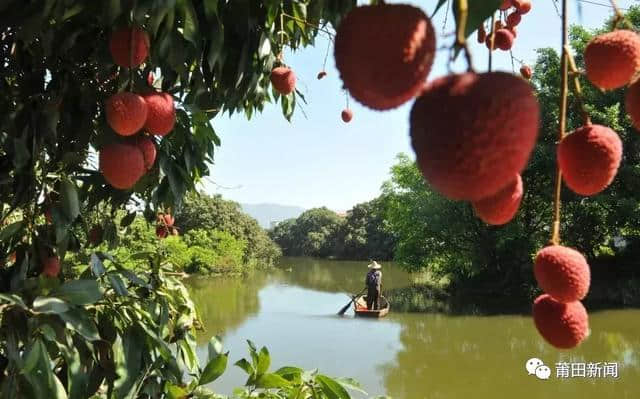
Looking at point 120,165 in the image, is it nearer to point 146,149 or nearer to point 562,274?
point 146,149

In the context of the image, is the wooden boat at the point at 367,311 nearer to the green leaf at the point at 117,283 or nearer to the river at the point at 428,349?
the river at the point at 428,349

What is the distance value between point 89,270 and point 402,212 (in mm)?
10692

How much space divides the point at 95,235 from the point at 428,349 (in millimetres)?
6335

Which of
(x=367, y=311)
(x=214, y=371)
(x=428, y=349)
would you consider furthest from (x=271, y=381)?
(x=367, y=311)

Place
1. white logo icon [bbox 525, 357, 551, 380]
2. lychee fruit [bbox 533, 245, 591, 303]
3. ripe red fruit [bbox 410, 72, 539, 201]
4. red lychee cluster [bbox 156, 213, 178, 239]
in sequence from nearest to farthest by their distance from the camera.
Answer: ripe red fruit [bbox 410, 72, 539, 201]
lychee fruit [bbox 533, 245, 591, 303]
red lychee cluster [bbox 156, 213, 178, 239]
white logo icon [bbox 525, 357, 551, 380]

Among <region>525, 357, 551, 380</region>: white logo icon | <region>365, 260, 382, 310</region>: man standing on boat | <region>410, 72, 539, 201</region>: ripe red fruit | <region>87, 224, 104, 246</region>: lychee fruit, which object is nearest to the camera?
<region>410, 72, 539, 201</region>: ripe red fruit

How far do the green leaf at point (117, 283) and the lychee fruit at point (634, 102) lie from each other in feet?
3.07

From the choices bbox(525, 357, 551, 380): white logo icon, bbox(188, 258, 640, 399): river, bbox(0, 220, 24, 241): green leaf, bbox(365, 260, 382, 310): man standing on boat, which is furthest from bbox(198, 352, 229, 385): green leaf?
bbox(365, 260, 382, 310): man standing on boat

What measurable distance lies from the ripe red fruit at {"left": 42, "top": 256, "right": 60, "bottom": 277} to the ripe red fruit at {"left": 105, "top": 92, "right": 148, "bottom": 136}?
0.61 m

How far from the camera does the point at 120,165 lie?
663 mm

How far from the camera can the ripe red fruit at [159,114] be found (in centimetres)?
72

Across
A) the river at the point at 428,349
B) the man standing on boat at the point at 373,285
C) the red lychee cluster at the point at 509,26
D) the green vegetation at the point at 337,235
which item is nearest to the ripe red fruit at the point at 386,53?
the red lychee cluster at the point at 509,26

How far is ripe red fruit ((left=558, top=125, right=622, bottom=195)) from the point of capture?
0.29m

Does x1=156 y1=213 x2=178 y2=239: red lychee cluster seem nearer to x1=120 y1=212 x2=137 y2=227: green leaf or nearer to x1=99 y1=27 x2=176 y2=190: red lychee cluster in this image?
x1=120 y1=212 x2=137 y2=227: green leaf
